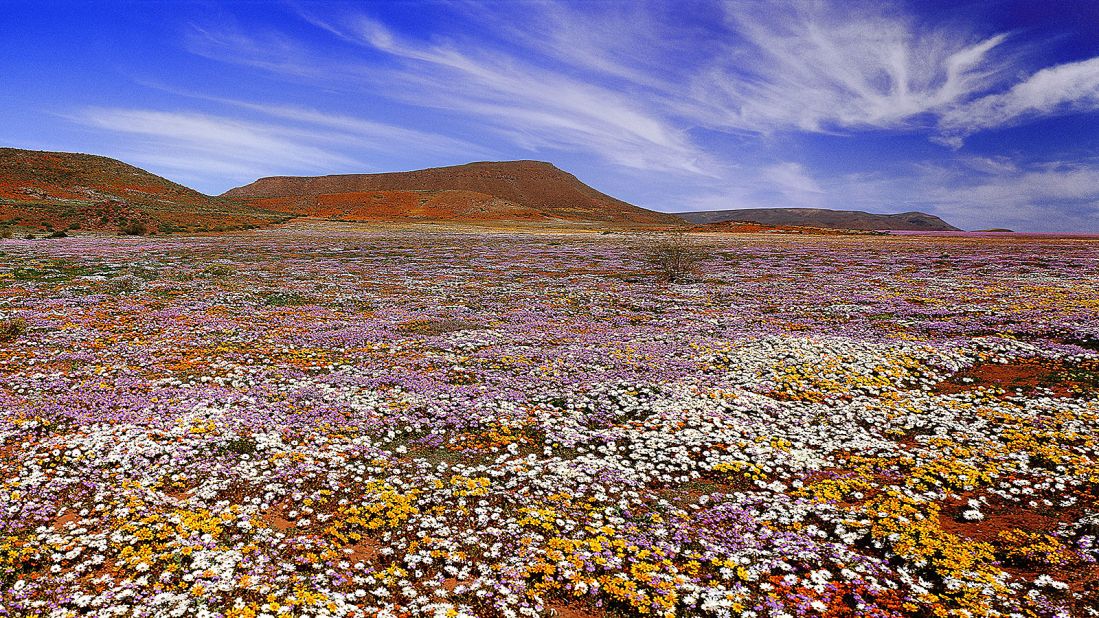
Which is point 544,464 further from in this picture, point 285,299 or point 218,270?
point 218,270

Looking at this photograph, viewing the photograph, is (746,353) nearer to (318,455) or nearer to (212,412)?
(318,455)

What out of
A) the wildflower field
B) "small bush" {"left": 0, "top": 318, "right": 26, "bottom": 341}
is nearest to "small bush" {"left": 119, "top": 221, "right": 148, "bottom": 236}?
the wildflower field

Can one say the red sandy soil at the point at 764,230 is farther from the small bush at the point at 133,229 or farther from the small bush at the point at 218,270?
the small bush at the point at 133,229

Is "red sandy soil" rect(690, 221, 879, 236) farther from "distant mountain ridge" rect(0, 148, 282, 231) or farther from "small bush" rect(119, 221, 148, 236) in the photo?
"small bush" rect(119, 221, 148, 236)

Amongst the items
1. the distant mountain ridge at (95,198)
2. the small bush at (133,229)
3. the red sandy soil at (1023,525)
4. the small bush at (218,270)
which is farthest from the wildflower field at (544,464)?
the distant mountain ridge at (95,198)

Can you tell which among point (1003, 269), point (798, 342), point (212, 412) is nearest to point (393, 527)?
point (212, 412)

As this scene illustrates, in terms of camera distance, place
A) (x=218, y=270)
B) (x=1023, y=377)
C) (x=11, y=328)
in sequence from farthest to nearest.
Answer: (x=218, y=270) < (x=11, y=328) < (x=1023, y=377)

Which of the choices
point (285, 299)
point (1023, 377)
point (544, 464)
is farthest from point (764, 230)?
point (544, 464)
